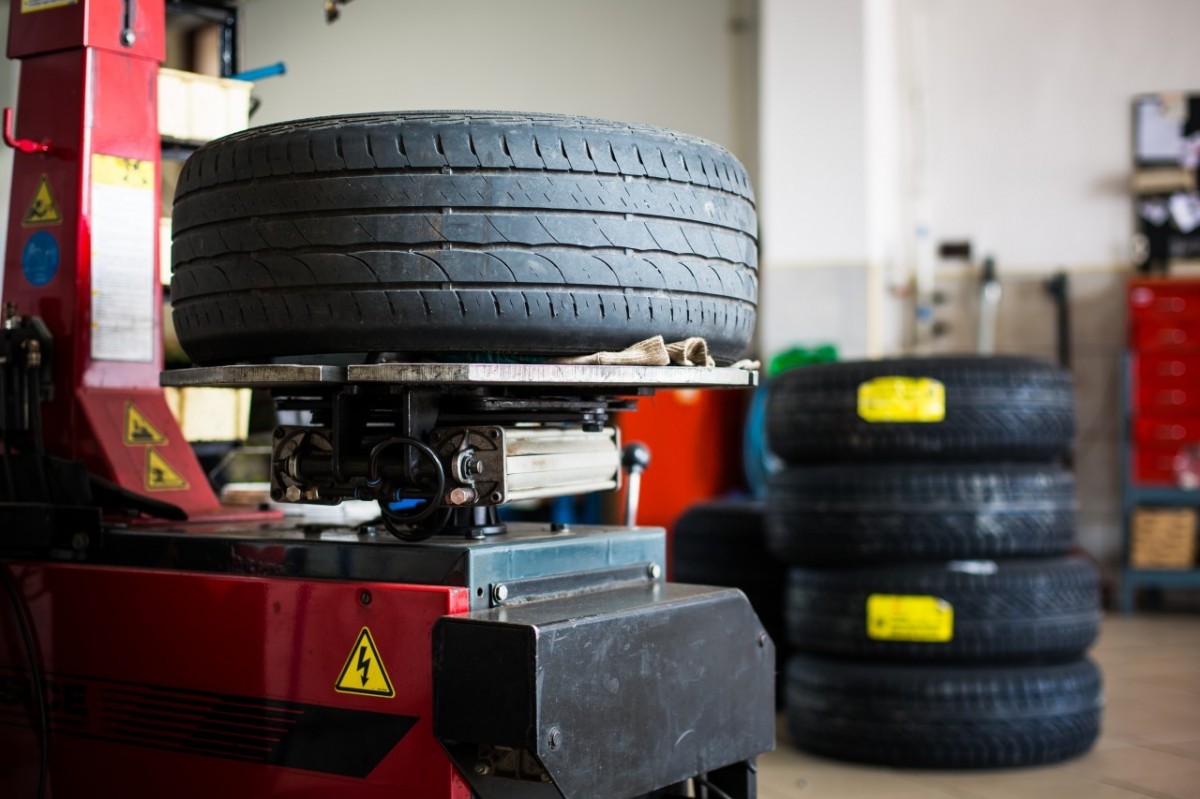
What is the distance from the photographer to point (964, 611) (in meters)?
3.27

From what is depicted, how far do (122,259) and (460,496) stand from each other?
0.98 m

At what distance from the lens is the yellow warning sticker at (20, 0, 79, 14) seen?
2.27 meters

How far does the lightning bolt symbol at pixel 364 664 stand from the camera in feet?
5.40

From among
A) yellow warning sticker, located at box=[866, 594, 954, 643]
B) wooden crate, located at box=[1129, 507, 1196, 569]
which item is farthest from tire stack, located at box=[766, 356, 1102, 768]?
wooden crate, located at box=[1129, 507, 1196, 569]

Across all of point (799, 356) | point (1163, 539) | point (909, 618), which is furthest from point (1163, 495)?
point (909, 618)

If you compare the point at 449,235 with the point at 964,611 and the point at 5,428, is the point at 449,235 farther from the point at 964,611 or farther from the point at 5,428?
the point at 964,611

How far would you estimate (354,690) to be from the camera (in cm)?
166

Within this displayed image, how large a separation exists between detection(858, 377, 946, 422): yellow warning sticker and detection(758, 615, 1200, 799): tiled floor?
872mm

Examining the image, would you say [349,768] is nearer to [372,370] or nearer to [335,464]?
[335,464]

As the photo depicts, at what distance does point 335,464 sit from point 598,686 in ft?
1.43

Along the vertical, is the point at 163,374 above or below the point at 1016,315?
below

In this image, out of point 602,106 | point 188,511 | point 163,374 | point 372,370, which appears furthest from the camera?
point 602,106

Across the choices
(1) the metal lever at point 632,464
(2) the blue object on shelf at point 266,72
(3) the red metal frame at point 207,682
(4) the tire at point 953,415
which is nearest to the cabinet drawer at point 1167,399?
(4) the tire at point 953,415

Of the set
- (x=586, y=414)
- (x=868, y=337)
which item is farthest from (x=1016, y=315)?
(x=586, y=414)
